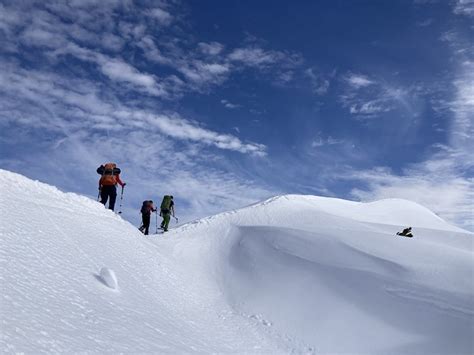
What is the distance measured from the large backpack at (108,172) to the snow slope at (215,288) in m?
2.05

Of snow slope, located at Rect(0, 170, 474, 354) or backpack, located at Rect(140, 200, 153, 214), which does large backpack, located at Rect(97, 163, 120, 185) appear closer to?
snow slope, located at Rect(0, 170, 474, 354)

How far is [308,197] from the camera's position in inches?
902

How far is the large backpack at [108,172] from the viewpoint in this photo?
537 inches

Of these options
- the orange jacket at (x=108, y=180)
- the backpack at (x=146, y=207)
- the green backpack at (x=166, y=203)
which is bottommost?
the orange jacket at (x=108, y=180)

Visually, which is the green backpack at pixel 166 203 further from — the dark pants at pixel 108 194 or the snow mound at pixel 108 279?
the snow mound at pixel 108 279

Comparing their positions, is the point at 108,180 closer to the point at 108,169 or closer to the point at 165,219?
the point at 108,169

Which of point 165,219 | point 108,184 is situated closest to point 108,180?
point 108,184

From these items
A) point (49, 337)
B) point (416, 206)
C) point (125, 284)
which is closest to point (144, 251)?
point (125, 284)

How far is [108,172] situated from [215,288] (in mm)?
5787

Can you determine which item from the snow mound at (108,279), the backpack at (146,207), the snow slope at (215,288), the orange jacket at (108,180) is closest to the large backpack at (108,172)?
the orange jacket at (108,180)

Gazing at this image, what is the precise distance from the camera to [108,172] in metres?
13.8

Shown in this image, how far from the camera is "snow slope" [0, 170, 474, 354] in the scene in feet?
17.4

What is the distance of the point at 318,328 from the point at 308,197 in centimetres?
1413

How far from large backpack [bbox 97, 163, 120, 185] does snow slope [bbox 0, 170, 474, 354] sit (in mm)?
2051
